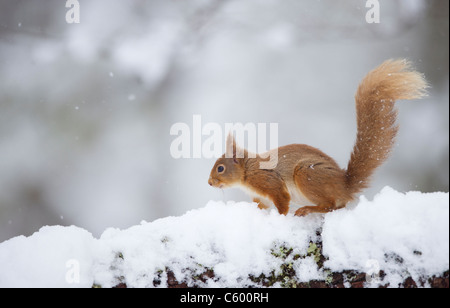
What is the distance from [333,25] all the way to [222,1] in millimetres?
807

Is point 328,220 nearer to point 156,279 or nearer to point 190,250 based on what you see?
point 190,250

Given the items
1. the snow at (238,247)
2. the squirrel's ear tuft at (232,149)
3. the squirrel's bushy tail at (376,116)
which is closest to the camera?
the snow at (238,247)

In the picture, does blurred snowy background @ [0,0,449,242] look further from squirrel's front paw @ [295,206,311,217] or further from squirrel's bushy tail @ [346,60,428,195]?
squirrel's front paw @ [295,206,311,217]

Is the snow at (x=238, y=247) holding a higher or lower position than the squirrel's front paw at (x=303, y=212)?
lower

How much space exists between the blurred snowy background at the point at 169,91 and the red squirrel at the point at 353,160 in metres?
1.35

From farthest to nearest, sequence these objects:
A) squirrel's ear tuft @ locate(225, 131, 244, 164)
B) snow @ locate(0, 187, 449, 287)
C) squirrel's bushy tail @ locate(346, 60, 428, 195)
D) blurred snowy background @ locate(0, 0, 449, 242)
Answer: blurred snowy background @ locate(0, 0, 449, 242) < squirrel's ear tuft @ locate(225, 131, 244, 164) < squirrel's bushy tail @ locate(346, 60, 428, 195) < snow @ locate(0, 187, 449, 287)

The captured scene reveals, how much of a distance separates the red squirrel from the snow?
0.15m

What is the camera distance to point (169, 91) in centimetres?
310

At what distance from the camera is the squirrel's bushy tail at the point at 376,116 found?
1384mm

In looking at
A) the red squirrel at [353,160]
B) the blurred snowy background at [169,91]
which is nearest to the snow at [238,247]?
the red squirrel at [353,160]

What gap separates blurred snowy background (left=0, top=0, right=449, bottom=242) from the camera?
9.32 feet

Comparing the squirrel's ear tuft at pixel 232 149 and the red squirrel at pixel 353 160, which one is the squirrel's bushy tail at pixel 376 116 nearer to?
the red squirrel at pixel 353 160

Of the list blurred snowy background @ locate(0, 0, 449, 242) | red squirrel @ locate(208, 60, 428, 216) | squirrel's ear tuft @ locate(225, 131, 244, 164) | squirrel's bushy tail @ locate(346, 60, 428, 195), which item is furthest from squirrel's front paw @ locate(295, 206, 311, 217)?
blurred snowy background @ locate(0, 0, 449, 242)
